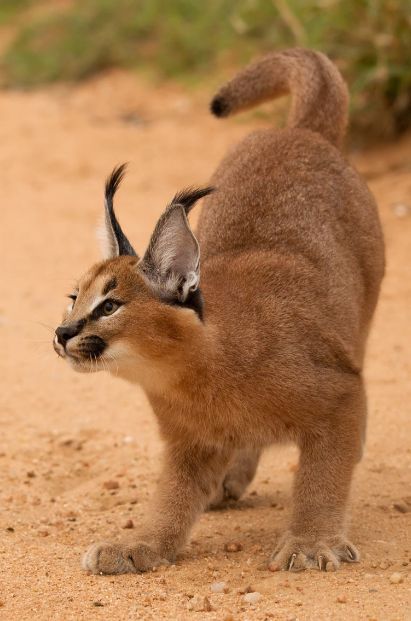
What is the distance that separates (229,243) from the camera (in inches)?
243

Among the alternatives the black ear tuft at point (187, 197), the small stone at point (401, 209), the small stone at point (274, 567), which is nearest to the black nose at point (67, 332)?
the black ear tuft at point (187, 197)

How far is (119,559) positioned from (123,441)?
202 centimetres

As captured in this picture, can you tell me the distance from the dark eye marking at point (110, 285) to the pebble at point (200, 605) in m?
1.34

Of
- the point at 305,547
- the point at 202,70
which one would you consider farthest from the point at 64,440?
the point at 202,70

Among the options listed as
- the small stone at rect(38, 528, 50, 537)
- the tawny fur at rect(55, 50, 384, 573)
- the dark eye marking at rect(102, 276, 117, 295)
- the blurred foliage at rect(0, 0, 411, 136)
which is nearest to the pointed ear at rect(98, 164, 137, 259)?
the tawny fur at rect(55, 50, 384, 573)

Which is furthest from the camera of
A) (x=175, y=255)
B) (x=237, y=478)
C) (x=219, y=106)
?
(x=219, y=106)

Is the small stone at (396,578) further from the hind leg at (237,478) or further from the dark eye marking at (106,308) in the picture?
the dark eye marking at (106,308)

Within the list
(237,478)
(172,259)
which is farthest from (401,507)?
(172,259)

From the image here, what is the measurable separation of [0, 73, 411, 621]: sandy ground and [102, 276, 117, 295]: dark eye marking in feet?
4.11

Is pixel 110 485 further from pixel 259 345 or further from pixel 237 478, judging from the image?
pixel 259 345

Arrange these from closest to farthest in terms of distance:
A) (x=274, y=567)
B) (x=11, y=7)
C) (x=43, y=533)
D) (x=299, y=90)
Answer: (x=274, y=567)
(x=43, y=533)
(x=299, y=90)
(x=11, y=7)

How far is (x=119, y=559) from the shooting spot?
5.36m

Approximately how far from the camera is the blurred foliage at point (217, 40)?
11.6m

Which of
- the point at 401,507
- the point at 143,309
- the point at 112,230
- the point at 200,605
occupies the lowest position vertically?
the point at 200,605
